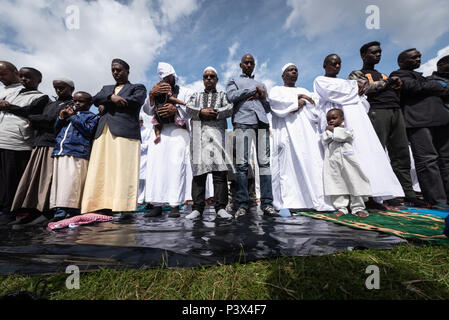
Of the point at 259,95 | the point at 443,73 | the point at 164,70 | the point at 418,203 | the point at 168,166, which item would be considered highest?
the point at 443,73

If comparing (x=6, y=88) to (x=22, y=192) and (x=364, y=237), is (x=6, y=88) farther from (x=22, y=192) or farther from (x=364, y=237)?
(x=364, y=237)

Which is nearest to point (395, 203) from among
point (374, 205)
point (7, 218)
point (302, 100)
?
point (374, 205)

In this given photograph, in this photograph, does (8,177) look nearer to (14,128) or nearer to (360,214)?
(14,128)

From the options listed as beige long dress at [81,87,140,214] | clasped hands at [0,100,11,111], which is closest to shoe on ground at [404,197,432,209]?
beige long dress at [81,87,140,214]

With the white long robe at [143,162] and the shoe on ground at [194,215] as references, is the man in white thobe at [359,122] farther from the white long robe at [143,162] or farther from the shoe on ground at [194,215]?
the white long robe at [143,162]

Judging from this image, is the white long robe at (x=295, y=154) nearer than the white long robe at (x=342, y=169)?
No

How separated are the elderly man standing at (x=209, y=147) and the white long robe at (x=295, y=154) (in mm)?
998

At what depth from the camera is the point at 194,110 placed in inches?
112

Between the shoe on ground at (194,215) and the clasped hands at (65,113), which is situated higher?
the clasped hands at (65,113)

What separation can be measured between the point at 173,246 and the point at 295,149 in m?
2.55

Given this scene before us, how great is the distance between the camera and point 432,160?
315 cm

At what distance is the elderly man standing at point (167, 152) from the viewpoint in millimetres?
3098

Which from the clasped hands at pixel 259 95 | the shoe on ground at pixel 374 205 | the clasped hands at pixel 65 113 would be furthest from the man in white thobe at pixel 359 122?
the clasped hands at pixel 65 113

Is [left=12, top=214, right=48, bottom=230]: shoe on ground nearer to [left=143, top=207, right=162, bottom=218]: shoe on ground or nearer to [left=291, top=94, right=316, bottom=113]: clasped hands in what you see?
[left=143, top=207, right=162, bottom=218]: shoe on ground
